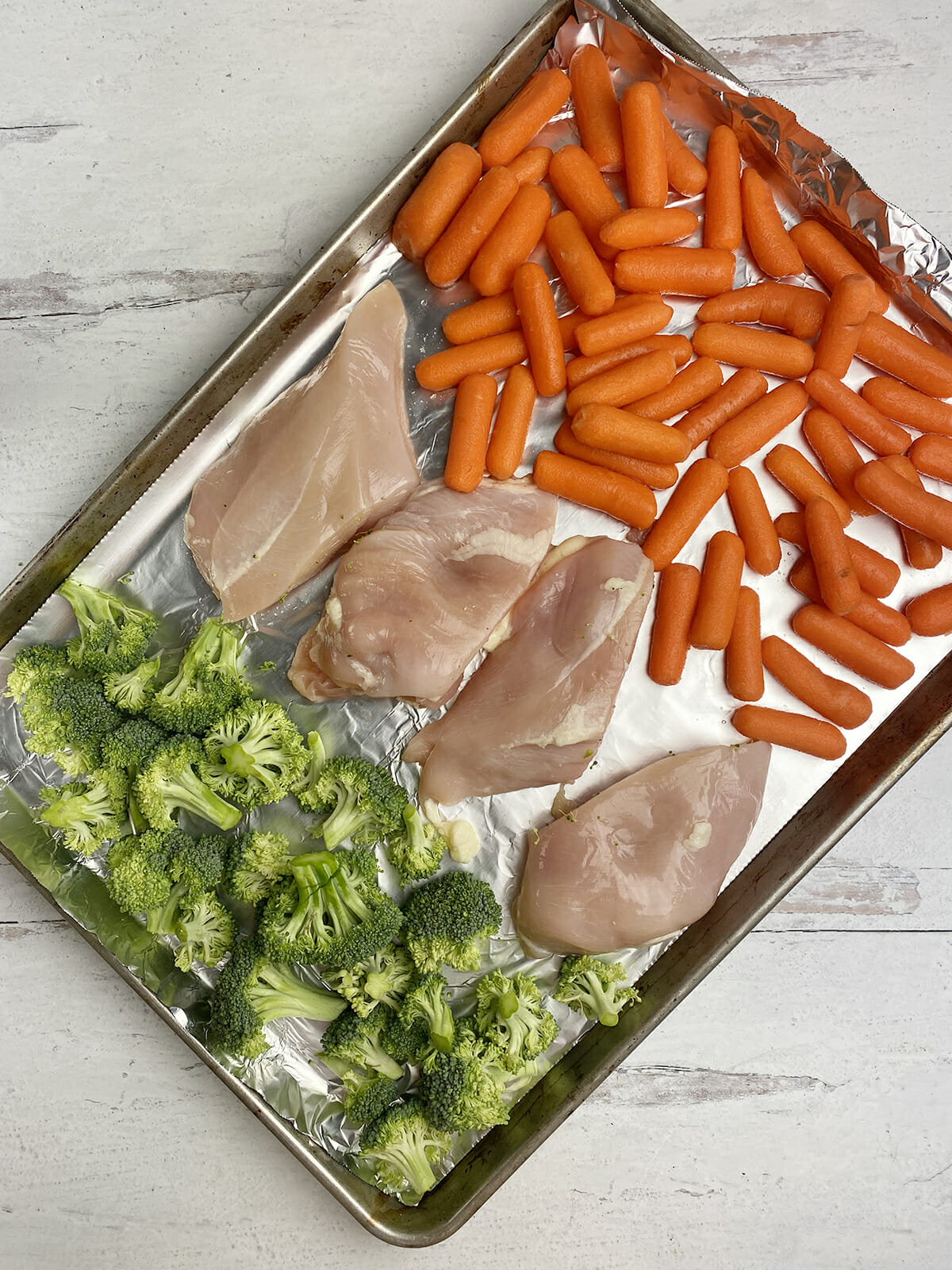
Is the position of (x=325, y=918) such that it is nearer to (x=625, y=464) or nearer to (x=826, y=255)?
(x=625, y=464)

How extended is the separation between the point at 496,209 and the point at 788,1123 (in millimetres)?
2866

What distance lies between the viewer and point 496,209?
2439 mm

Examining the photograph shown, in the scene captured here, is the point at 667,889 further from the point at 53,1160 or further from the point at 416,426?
the point at 53,1160

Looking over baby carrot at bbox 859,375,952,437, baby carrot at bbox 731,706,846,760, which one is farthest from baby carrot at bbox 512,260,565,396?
baby carrot at bbox 731,706,846,760

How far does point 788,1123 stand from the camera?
8.72 ft

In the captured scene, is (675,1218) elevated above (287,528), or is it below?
below

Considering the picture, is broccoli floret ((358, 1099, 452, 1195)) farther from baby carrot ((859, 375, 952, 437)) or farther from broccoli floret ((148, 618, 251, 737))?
baby carrot ((859, 375, 952, 437))

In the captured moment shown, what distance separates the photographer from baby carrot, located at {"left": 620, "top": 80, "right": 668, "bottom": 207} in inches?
93.9

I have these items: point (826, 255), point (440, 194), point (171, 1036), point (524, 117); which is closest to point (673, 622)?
point (826, 255)

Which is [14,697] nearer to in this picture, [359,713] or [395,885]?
[359,713]

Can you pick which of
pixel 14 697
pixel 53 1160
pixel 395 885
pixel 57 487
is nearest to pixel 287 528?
pixel 57 487

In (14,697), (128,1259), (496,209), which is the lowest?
(128,1259)

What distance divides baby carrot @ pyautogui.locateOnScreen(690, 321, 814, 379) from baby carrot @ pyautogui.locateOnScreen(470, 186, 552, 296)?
564mm

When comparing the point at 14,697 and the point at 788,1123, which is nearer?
the point at 14,697
